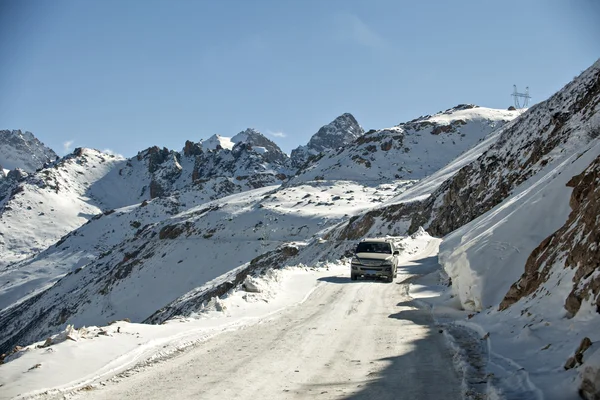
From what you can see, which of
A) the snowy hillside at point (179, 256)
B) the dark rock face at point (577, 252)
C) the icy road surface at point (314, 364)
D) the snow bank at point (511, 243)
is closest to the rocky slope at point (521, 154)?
the snow bank at point (511, 243)

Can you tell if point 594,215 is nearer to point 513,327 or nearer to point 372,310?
point 513,327

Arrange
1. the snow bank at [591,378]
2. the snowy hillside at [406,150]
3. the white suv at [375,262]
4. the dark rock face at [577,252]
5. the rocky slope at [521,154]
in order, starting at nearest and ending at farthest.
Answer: the snow bank at [591,378], the dark rock face at [577,252], the white suv at [375,262], the rocky slope at [521,154], the snowy hillside at [406,150]

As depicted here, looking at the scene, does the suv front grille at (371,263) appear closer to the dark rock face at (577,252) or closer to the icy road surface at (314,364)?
the icy road surface at (314,364)

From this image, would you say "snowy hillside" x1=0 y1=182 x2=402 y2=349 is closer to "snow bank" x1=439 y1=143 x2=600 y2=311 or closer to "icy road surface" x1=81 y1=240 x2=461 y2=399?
"icy road surface" x1=81 y1=240 x2=461 y2=399

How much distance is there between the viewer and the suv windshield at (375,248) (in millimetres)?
21531

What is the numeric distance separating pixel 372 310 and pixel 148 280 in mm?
70181

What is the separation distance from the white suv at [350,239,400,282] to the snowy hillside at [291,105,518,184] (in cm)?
10398

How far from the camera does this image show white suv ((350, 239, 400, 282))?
20375 millimetres

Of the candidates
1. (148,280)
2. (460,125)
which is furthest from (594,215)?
(460,125)

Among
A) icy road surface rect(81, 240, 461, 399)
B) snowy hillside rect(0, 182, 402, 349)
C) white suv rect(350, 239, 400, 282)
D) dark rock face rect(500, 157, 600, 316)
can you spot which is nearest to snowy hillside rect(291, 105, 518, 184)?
snowy hillside rect(0, 182, 402, 349)

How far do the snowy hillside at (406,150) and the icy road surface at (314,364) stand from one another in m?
115

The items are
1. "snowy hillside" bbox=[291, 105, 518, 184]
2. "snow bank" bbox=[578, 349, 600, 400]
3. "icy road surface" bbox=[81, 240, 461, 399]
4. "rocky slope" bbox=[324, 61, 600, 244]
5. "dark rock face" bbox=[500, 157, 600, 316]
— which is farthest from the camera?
"snowy hillside" bbox=[291, 105, 518, 184]

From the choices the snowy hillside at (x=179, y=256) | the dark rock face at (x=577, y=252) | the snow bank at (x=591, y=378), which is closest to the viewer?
the snow bank at (x=591, y=378)

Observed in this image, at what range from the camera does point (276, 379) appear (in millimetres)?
6594
